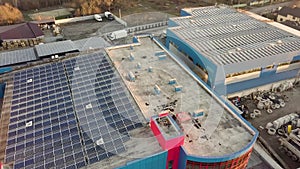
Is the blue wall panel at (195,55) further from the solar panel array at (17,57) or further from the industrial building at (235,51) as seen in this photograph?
the solar panel array at (17,57)

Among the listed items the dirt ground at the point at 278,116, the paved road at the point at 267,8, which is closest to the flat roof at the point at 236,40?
the dirt ground at the point at 278,116

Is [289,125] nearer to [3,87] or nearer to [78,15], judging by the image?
[3,87]

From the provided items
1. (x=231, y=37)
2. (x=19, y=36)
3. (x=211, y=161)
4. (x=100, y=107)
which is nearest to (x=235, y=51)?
(x=231, y=37)

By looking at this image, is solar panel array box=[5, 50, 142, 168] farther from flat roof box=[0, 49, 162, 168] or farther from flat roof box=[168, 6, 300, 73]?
flat roof box=[168, 6, 300, 73]

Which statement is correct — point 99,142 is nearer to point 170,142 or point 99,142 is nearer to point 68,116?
point 68,116

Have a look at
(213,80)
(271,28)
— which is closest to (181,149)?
(213,80)

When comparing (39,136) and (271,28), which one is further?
(271,28)
